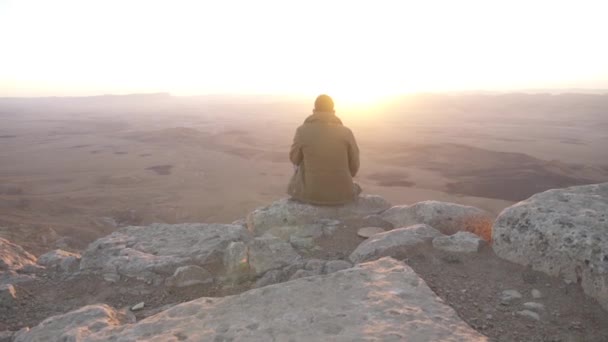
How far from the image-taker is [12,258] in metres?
4.51

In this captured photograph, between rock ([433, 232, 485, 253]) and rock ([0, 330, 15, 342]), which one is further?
rock ([433, 232, 485, 253])

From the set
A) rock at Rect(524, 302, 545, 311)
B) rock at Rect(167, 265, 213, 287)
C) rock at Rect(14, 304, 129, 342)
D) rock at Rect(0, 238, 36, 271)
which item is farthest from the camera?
rock at Rect(0, 238, 36, 271)

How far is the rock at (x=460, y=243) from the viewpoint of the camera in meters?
3.71

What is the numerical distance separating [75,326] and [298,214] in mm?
3060

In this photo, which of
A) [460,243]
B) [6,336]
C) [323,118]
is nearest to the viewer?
[6,336]

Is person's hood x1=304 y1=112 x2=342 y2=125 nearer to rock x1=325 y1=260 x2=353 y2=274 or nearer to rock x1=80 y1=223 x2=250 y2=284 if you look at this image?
rock x1=80 y1=223 x2=250 y2=284

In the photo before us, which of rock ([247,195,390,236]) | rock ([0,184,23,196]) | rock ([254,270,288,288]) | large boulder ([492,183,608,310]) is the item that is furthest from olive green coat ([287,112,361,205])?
rock ([0,184,23,196])

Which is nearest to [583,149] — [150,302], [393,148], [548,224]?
[393,148]

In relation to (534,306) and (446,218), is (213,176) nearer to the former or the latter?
(446,218)

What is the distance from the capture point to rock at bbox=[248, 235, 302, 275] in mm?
3834

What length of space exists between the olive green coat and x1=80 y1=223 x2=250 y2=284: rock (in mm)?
1078

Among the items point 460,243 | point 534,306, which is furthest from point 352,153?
point 534,306

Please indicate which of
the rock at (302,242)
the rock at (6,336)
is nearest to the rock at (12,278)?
the rock at (6,336)

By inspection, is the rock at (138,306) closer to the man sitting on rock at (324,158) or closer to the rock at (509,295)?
the man sitting on rock at (324,158)
